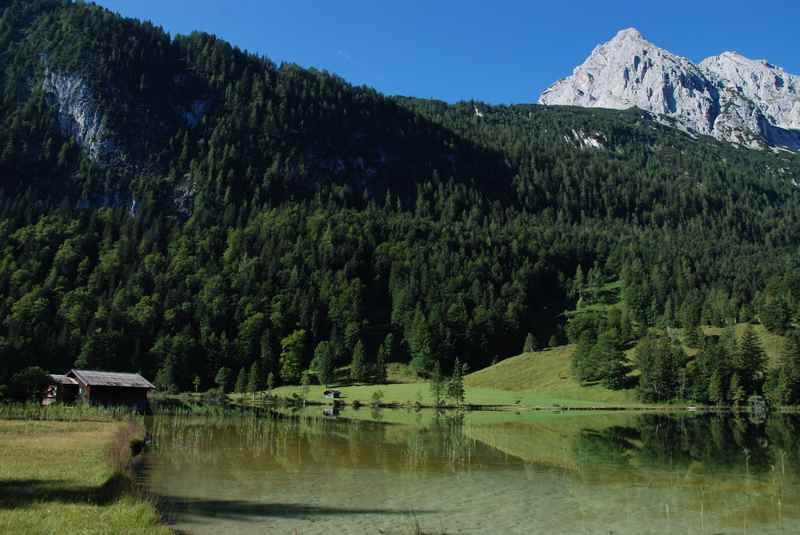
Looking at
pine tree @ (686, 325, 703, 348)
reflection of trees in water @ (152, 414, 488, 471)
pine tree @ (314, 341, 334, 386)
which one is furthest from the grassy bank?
reflection of trees in water @ (152, 414, 488, 471)

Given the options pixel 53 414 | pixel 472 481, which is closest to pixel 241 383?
pixel 53 414

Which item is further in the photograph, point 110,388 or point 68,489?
point 110,388

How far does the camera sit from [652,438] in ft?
202

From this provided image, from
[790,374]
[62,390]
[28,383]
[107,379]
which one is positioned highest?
[790,374]

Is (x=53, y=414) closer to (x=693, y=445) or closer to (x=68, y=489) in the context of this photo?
(x=68, y=489)

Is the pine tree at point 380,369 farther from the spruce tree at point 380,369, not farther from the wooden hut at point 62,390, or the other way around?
the wooden hut at point 62,390

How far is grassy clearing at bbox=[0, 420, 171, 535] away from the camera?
60.8 ft

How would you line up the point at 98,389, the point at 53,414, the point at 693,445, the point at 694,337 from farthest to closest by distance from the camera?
the point at 694,337
the point at 98,389
the point at 53,414
the point at 693,445

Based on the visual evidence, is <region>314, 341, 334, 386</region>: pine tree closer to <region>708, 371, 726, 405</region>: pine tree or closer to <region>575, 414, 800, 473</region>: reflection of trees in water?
<region>708, 371, 726, 405</region>: pine tree

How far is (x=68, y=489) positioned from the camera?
2409 cm

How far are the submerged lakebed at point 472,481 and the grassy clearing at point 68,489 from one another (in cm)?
250

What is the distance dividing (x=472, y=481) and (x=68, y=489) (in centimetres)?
2050

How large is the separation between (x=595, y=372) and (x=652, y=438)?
A: 69029 mm

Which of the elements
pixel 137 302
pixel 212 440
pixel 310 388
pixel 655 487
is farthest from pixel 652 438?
pixel 137 302
